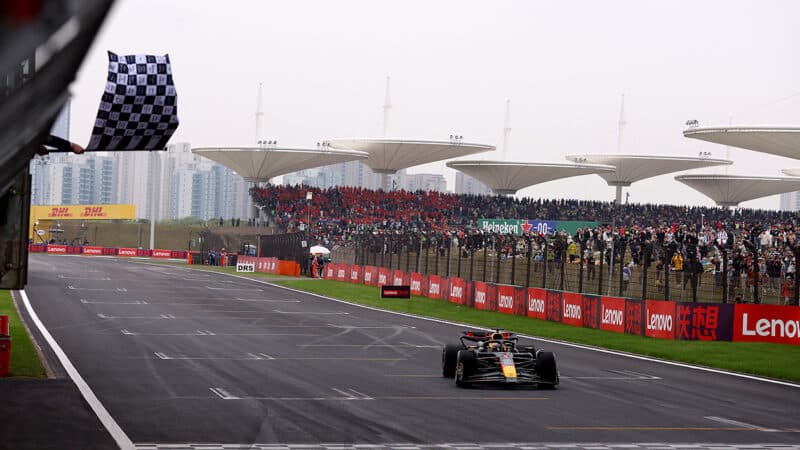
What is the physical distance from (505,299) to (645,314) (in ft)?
31.0

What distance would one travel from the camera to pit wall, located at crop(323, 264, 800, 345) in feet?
85.2

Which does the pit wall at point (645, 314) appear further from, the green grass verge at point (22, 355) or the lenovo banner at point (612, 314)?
the green grass verge at point (22, 355)

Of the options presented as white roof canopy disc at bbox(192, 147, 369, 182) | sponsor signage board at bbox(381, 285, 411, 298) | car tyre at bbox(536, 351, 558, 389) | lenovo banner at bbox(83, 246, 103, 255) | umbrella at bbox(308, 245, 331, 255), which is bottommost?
lenovo banner at bbox(83, 246, 103, 255)

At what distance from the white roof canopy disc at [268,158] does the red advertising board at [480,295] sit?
190 feet

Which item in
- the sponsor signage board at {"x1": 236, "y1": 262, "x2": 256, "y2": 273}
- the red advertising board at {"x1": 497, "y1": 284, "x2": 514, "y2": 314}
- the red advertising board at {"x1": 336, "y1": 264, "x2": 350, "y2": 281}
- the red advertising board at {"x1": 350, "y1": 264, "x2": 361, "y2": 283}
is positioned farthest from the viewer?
the sponsor signage board at {"x1": 236, "y1": 262, "x2": 256, "y2": 273}

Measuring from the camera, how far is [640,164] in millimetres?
101875

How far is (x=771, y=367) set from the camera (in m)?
22.2

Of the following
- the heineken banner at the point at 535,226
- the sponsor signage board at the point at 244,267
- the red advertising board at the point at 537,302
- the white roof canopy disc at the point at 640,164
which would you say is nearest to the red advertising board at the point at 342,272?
the heineken banner at the point at 535,226

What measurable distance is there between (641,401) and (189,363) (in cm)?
871

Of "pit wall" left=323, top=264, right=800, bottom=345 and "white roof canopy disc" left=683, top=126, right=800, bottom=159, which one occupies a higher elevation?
"white roof canopy disc" left=683, top=126, right=800, bottom=159

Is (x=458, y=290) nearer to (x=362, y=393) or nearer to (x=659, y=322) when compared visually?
(x=659, y=322)

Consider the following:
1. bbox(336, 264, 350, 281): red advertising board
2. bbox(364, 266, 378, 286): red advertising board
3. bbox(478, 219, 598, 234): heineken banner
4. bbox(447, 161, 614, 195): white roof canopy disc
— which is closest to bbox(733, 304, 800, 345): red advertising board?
bbox(364, 266, 378, 286): red advertising board

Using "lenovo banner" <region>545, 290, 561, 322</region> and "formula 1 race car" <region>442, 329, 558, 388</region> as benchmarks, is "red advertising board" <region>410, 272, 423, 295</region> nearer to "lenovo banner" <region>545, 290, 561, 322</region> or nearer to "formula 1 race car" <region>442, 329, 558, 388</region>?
"lenovo banner" <region>545, 290, 561, 322</region>

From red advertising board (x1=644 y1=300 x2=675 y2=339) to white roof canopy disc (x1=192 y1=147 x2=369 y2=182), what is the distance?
70.1m
